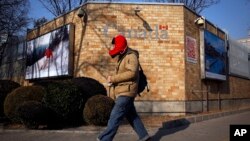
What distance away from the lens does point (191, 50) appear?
16.2 meters

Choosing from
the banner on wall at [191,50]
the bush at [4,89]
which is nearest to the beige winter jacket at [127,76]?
the bush at [4,89]

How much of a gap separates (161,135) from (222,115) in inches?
300

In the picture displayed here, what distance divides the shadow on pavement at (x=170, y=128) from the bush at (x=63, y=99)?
2.68m

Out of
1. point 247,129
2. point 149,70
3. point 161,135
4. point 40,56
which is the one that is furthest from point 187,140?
point 40,56

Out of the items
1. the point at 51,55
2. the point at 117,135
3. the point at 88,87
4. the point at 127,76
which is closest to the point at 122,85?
the point at 127,76

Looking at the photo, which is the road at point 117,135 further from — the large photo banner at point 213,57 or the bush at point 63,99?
the large photo banner at point 213,57

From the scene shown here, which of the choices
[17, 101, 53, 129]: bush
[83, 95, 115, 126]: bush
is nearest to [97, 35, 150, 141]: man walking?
[83, 95, 115, 126]: bush

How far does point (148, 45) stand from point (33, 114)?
22.4ft

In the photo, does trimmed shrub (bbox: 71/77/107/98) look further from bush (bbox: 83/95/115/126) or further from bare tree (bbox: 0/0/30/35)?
bare tree (bbox: 0/0/30/35)

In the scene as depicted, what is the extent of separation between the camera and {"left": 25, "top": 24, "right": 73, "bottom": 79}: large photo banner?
15383 mm

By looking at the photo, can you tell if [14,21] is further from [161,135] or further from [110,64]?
[161,135]

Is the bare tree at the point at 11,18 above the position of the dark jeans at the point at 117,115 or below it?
above

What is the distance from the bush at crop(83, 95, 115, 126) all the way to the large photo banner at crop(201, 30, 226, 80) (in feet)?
26.8

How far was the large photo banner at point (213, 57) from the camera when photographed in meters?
17.5
